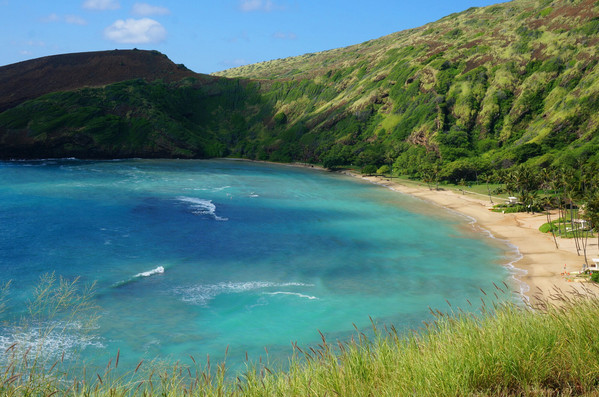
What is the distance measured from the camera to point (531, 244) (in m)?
59.4

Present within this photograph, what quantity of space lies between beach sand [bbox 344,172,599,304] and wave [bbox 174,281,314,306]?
23403mm

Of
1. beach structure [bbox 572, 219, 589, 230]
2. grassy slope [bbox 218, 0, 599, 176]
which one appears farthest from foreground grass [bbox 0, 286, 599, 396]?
grassy slope [bbox 218, 0, 599, 176]

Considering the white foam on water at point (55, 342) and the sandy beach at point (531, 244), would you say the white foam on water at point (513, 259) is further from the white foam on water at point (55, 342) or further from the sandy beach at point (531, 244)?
the white foam on water at point (55, 342)

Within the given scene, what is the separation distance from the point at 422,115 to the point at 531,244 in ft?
310

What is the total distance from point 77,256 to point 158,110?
5903 inches

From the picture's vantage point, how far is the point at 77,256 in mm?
53250

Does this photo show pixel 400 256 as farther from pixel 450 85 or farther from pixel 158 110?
pixel 158 110

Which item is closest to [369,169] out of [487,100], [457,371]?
[487,100]

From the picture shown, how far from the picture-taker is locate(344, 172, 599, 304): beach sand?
144ft

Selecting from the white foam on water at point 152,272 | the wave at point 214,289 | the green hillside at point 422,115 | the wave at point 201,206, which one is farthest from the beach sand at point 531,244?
the wave at point 201,206

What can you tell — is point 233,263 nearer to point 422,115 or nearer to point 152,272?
point 152,272

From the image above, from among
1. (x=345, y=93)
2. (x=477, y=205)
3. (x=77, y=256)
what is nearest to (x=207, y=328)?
(x=77, y=256)

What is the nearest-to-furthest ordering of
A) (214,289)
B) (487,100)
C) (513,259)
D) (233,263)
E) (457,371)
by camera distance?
1. (457,371)
2. (214,289)
3. (233,263)
4. (513,259)
5. (487,100)

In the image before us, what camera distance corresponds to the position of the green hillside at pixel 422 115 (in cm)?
11539
